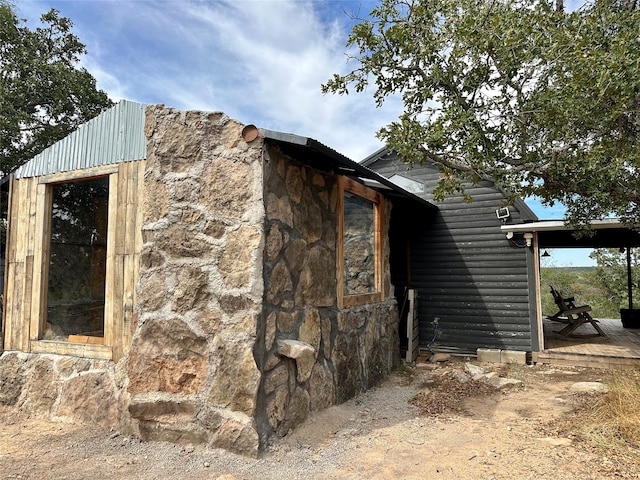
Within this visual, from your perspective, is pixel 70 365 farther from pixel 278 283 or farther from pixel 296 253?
pixel 296 253

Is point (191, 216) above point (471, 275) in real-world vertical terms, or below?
above

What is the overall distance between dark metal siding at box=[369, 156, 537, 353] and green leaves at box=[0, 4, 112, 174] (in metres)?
9.81

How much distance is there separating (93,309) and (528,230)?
6.80 metres

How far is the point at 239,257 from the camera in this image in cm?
361

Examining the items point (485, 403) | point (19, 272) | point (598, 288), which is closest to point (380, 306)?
point (485, 403)

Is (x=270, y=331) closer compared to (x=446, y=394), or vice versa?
(x=270, y=331)

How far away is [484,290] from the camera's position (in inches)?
310

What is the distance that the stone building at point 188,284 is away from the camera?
3576mm

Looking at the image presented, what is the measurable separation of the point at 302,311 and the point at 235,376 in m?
0.95

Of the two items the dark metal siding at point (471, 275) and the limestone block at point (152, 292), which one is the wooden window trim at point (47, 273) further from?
the dark metal siding at point (471, 275)

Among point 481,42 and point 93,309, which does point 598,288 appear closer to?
point 481,42

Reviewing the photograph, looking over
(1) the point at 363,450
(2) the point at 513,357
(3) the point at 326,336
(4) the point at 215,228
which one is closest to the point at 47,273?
(4) the point at 215,228

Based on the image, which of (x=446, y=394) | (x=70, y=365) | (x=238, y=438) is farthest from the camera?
(x=446, y=394)

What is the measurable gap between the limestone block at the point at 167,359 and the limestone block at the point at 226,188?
106 cm
